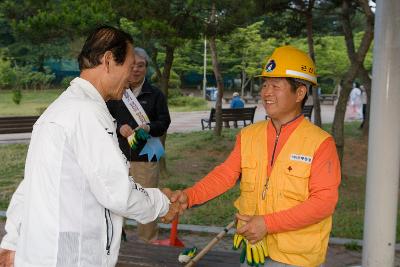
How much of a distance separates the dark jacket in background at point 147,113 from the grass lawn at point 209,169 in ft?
5.65

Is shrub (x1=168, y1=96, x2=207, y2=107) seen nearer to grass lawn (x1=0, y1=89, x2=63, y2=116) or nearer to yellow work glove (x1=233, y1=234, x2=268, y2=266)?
grass lawn (x1=0, y1=89, x2=63, y2=116)

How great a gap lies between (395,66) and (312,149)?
178 cm

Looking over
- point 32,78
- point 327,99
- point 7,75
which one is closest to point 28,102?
point 7,75

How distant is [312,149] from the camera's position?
2.22 m

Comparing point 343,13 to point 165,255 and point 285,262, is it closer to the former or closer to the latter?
point 165,255

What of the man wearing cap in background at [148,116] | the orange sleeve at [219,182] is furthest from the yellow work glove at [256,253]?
the man wearing cap in background at [148,116]

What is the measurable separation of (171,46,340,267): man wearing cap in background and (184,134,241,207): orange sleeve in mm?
71

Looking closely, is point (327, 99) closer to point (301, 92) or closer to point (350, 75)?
point (350, 75)

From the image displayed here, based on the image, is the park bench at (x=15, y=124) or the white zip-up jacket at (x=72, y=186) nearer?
the white zip-up jacket at (x=72, y=186)

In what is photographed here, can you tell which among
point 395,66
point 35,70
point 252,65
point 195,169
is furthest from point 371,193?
point 35,70

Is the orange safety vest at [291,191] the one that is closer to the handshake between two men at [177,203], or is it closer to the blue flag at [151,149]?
the handshake between two men at [177,203]

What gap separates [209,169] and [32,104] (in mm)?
22568

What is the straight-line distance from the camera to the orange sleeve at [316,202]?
7.09 feet

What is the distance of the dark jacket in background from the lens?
4.45 meters
